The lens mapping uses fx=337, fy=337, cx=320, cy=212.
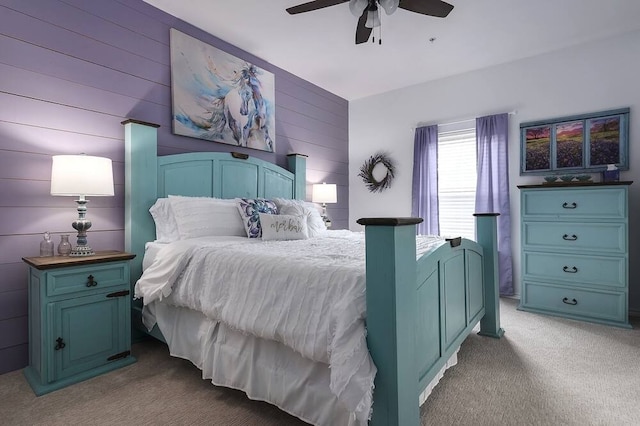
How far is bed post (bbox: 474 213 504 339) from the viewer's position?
2.66m

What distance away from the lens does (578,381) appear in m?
1.98

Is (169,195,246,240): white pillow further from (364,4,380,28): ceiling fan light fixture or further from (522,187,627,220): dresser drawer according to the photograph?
(522,187,627,220): dresser drawer

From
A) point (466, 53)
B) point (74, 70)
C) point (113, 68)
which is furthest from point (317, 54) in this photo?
point (74, 70)

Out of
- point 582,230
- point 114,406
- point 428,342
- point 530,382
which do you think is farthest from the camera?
point 582,230

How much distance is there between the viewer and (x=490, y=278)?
8.77 feet

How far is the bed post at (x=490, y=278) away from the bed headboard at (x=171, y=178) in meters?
2.15

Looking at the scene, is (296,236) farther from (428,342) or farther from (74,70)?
(74,70)

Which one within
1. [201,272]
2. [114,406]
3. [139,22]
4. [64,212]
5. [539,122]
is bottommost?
[114,406]

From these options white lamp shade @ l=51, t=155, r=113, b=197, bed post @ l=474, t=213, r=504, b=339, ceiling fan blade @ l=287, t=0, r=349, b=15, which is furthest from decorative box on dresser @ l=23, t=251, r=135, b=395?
bed post @ l=474, t=213, r=504, b=339

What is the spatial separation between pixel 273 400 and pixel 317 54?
336cm

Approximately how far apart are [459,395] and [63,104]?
10.2 feet

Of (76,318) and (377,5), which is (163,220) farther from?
(377,5)

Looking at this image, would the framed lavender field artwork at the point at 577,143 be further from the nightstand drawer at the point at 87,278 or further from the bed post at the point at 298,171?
the nightstand drawer at the point at 87,278

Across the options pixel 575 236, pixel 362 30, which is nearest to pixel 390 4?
pixel 362 30
